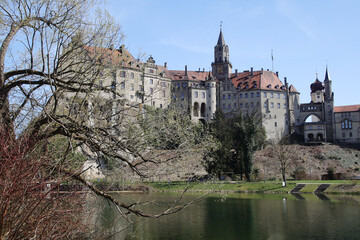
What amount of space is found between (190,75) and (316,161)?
116 ft

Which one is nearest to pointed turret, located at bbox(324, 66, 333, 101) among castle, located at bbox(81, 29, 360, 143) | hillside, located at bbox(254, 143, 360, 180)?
castle, located at bbox(81, 29, 360, 143)

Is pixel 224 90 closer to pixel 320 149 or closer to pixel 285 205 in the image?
pixel 320 149

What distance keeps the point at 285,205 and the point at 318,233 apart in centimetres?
1126

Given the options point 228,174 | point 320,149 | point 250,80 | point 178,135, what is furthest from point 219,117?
point 178,135

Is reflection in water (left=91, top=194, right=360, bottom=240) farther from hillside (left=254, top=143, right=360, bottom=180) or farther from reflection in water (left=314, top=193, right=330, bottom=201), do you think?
hillside (left=254, top=143, right=360, bottom=180)

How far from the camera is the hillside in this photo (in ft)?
195

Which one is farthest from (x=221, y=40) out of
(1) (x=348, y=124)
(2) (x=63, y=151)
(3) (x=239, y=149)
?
(2) (x=63, y=151)

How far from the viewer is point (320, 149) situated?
72375mm

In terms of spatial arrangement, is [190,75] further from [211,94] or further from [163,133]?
[163,133]

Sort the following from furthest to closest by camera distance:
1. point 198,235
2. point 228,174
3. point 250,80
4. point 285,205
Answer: point 250,80, point 228,174, point 285,205, point 198,235

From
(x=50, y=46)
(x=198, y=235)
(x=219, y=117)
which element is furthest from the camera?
(x=219, y=117)

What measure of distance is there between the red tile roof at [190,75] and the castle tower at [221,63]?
10.2 ft

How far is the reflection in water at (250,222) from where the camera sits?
→ 64.2 ft

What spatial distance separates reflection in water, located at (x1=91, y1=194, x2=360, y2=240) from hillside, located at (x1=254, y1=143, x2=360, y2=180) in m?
25.0
